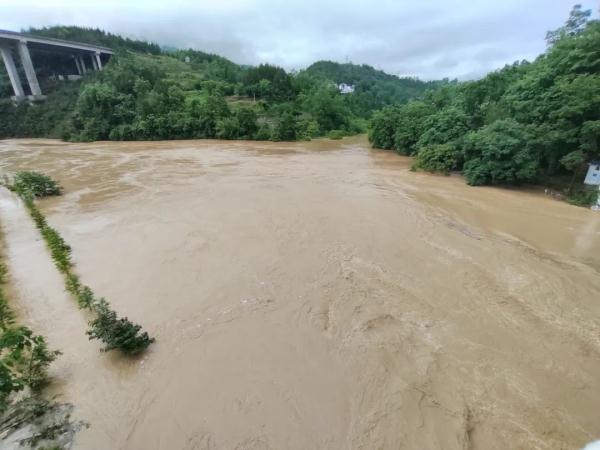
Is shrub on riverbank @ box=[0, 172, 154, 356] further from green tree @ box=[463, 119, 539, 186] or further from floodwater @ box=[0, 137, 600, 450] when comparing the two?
green tree @ box=[463, 119, 539, 186]

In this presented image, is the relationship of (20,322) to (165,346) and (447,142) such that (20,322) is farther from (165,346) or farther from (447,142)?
(447,142)

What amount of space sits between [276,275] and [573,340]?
5672 millimetres

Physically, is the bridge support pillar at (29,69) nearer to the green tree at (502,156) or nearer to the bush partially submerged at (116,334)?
the bush partially submerged at (116,334)

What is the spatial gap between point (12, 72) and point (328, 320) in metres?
57.5

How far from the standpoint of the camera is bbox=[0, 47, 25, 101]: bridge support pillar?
41500 mm

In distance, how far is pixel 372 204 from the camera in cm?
1221

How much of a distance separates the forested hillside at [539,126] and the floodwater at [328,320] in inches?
99.2

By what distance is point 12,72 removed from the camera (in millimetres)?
41812

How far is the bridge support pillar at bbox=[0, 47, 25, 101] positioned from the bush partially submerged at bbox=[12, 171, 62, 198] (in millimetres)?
41939

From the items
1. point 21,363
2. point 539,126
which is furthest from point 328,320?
point 539,126

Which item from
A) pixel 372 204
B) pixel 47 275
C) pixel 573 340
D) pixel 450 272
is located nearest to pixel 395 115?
pixel 372 204

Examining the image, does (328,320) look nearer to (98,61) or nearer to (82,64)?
(98,61)

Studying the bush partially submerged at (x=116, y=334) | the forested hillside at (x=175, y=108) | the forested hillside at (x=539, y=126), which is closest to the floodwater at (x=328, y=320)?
the bush partially submerged at (x=116, y=334)

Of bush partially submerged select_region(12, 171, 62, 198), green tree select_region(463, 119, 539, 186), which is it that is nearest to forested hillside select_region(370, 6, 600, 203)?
green tree select_region(463, 119, 539, 186)
